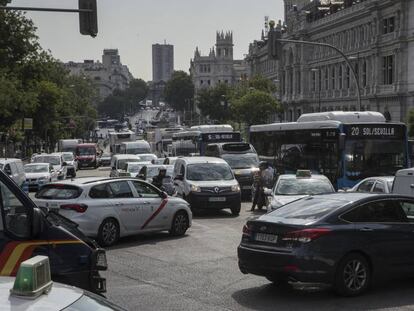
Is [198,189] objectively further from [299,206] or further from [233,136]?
[233,136]

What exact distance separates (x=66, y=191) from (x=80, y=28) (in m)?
4.61

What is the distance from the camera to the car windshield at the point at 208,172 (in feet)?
72.8

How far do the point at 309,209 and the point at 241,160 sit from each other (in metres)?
19.3

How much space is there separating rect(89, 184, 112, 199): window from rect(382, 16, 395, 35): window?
2656 inches

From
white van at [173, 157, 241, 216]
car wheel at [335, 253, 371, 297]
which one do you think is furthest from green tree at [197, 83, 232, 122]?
car wheel at [335, 253, 371, 297]

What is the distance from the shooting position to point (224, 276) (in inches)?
444

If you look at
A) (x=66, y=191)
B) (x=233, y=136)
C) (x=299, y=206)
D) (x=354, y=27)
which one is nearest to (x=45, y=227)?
(x=299, y=206)

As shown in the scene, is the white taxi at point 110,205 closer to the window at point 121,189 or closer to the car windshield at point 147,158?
the window at point 121,189

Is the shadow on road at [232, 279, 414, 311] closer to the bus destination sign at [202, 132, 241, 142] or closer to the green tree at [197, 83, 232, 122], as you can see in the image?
the bus destination sign at [202, 132, 241, 142]

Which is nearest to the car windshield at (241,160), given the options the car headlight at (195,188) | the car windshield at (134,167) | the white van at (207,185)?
the car windshield at (134,167)

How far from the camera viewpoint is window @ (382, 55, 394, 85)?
254 ft

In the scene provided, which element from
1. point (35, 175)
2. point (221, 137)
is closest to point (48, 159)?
point (35, 175)

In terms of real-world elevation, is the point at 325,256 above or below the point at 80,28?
below

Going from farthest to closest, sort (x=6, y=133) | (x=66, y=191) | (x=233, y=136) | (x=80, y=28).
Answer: (x=6, y=133) → (x=233, y=136) → (x=80, y=28) → (x=66, y=191)
